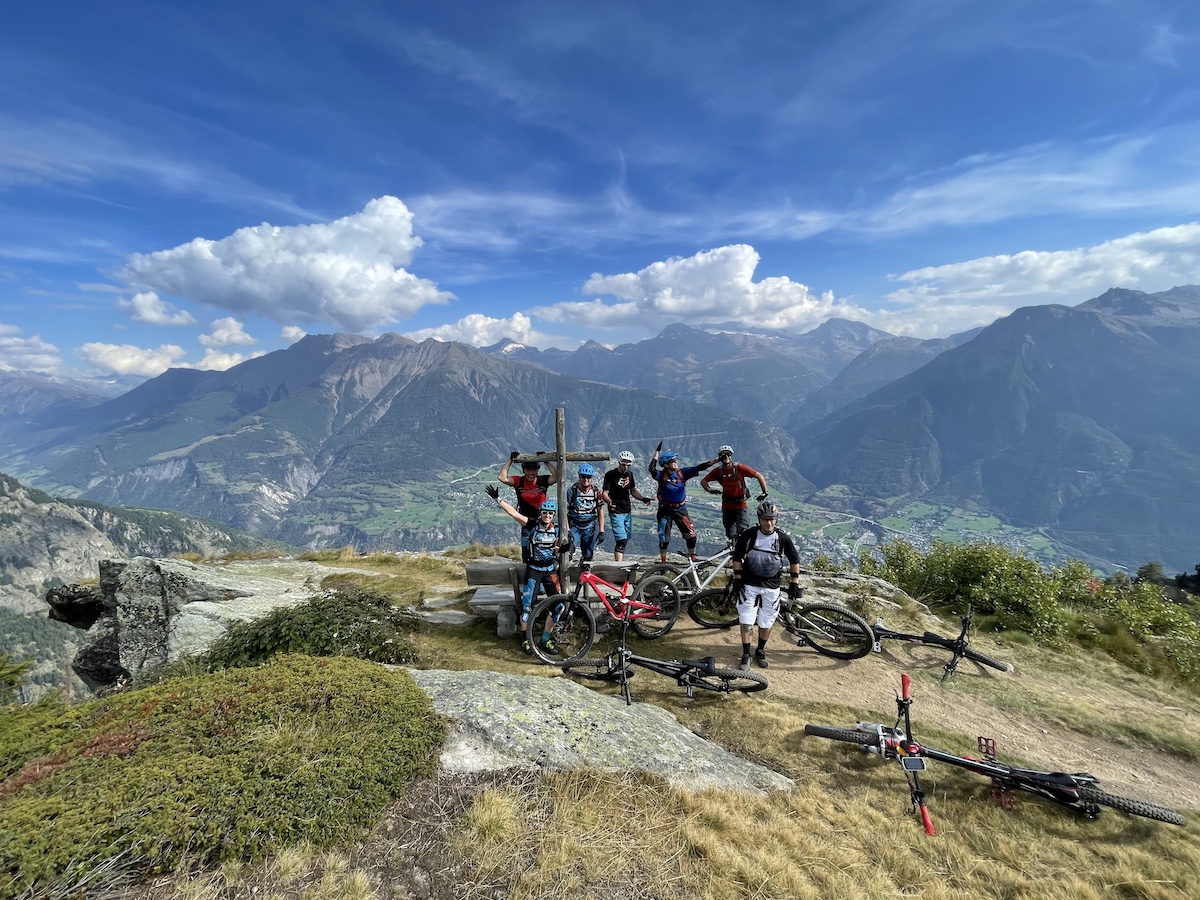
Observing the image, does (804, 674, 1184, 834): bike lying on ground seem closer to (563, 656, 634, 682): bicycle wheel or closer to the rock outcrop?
(563, 656, 634, 682): bicycle wheel

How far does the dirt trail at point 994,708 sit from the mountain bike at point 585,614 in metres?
1.07

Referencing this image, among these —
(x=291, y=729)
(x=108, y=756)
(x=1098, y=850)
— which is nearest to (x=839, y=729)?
(x=1098, y=850)

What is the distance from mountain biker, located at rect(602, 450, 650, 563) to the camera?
517 inches

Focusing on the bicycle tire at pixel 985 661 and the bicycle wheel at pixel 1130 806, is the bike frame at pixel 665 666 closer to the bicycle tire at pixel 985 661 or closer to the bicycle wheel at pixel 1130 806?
the bicycle wheel at pixel 1130 806

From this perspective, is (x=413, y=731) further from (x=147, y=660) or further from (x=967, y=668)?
(x=967, y=668)

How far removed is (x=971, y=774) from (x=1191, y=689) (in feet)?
32.0

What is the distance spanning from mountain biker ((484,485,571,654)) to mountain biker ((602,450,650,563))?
243cm

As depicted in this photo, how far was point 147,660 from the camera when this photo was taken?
10094mm

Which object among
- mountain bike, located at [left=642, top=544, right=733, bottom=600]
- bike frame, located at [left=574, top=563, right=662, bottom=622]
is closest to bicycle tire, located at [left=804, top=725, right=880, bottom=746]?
bike frame, located at [left=574, top=563, right=662, bottom=622]

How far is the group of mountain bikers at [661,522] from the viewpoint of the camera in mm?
9969

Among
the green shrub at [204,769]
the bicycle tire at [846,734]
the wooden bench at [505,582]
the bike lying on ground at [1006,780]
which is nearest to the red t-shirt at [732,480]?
the wooden bench at [505,582]

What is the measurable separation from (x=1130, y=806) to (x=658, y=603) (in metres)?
8.16

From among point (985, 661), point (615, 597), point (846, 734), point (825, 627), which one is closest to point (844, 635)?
point (825, 627)

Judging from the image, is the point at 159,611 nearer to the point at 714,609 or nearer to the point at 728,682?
the point at 728,682
